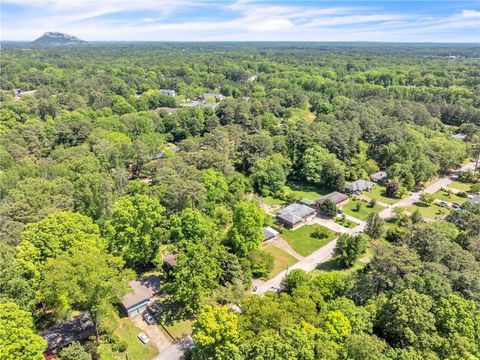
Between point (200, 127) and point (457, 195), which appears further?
point (200, 127)

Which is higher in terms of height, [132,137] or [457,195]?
[132,137]

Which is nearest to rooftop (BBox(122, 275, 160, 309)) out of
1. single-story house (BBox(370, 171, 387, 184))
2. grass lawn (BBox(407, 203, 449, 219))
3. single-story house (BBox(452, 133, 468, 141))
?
grass lawn (BBox(407, 203, 449, 219))

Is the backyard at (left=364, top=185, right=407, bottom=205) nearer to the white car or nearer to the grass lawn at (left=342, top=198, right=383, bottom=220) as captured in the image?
the grass lawn at (left=342, top=198, right=383, bottom=220)

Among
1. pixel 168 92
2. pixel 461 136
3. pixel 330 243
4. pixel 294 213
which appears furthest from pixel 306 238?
pixel 168 92

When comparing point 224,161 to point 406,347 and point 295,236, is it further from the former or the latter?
point 406,347

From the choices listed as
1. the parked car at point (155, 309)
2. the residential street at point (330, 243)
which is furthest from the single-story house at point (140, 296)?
the residential street at point (330, 243)

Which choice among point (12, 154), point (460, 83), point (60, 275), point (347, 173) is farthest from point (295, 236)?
point (460, 83)

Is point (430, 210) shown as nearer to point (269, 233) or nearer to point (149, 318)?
point (269, 233)

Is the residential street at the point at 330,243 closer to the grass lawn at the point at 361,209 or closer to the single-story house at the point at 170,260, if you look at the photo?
the grass lawn at the point at 361,209
